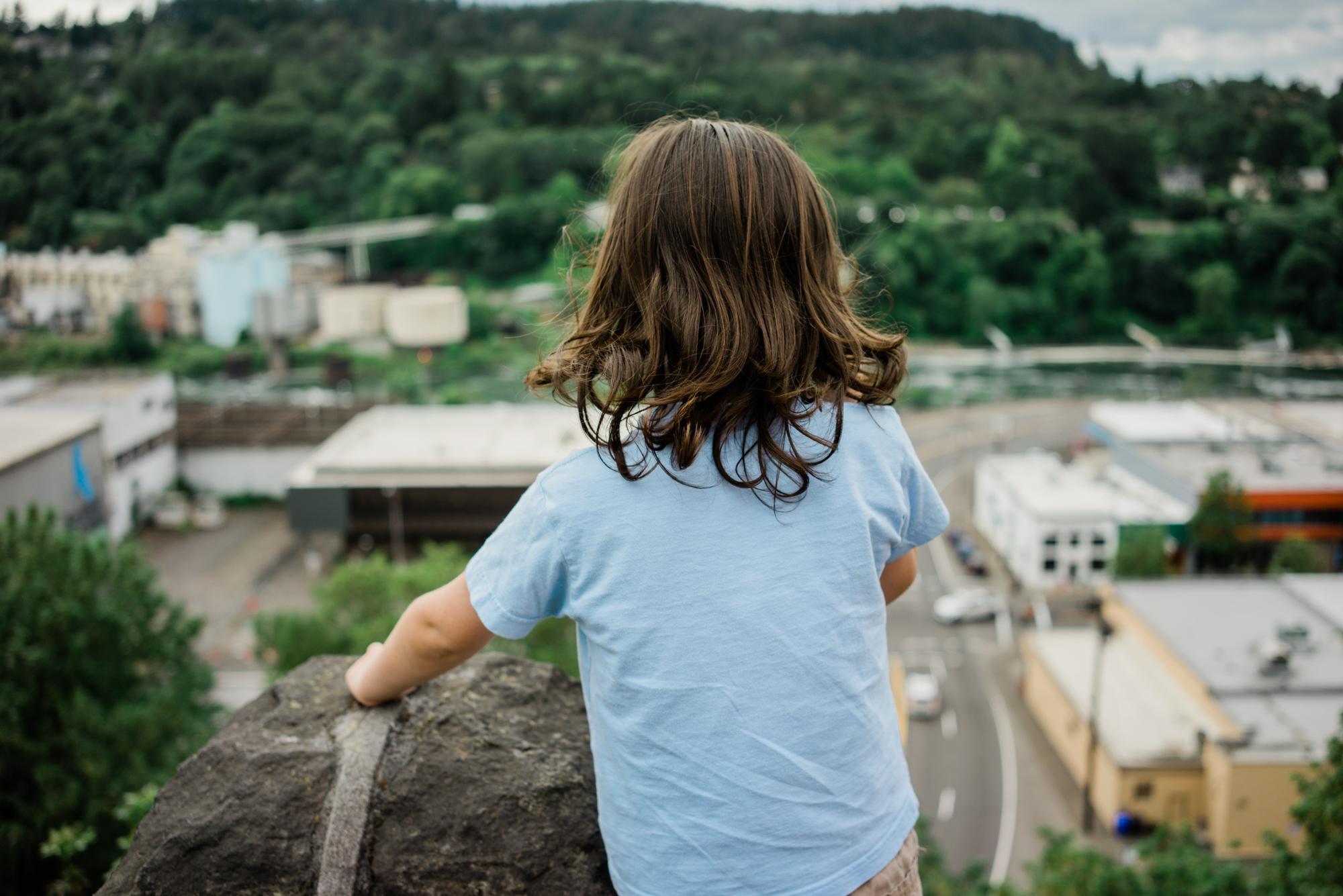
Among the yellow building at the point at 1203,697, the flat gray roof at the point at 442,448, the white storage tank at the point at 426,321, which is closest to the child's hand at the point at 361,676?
the yellow building at the point at 1203,697

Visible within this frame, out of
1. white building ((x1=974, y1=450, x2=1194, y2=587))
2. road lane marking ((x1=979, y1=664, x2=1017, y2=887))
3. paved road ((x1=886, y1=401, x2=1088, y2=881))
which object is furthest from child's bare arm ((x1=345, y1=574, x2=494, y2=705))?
white building ((x1=974, y1=450, x2=1194, y2=587))

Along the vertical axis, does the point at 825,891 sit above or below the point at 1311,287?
above

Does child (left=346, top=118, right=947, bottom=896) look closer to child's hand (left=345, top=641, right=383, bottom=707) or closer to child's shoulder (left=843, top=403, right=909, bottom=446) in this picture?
child's shoulder (left=843, top=403, right=909, bottom=446)

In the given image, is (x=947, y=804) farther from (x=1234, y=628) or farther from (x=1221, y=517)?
(x=1221, y=517)

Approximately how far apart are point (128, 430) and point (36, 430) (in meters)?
3.16

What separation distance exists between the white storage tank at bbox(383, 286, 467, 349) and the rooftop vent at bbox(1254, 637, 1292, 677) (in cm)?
2121

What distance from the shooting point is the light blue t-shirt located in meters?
0.82

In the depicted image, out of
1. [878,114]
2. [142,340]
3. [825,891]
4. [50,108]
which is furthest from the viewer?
[878,114]

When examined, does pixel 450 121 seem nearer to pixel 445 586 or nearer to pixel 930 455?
pixel 930 455

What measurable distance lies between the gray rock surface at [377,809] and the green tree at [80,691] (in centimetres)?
360

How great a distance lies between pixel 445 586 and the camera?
0.97 metres

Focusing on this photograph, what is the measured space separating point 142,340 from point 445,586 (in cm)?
2764

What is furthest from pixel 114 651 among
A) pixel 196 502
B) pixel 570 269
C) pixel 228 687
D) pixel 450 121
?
pixel 450 121

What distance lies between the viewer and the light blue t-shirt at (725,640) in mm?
823
